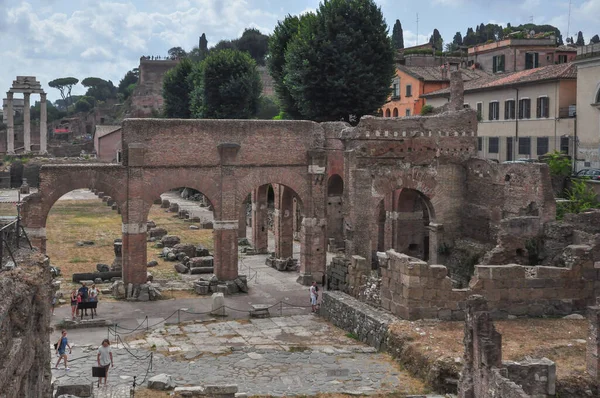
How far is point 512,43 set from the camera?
192 feet

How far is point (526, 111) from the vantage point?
42.4 m

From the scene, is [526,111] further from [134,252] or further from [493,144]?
[134,252]

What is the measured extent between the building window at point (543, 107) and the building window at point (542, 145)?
120 centimetres

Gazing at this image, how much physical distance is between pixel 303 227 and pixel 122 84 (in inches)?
4812

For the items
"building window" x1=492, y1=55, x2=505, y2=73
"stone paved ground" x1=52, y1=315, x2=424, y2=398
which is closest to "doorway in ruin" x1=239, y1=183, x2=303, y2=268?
"stone paved ground" x1=52, y1=315, x2=424, y2=398

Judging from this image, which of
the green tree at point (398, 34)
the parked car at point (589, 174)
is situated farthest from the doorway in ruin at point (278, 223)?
the green tree at point (398, 34)

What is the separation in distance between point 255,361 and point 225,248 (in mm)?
10139

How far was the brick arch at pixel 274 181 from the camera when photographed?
2997 centimetres

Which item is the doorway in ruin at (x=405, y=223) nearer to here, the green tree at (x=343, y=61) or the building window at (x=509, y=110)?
the green tree at (x=343, y=61)

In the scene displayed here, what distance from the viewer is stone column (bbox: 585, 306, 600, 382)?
15.6 metres

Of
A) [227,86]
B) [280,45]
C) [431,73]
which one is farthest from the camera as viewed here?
[431,73]

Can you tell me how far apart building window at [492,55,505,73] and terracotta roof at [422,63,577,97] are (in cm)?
1053

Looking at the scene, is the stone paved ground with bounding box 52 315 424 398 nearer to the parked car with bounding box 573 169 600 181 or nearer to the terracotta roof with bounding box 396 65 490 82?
the parked car with bounding box 573 169 600 181

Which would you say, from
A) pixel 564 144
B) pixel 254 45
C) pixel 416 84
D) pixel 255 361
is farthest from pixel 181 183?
pixel 254 45
